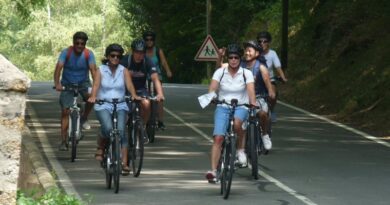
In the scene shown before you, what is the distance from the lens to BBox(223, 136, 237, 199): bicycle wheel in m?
12.2

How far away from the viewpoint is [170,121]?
22359 millimetres

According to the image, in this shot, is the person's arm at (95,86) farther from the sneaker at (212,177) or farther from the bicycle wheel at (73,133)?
the bicycle wheel at (73,133)

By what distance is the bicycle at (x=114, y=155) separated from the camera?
41.6 feet

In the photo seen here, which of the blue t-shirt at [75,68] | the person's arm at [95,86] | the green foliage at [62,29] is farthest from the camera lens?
the green foliage at [62,29]

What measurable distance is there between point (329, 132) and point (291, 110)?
497 centimetres

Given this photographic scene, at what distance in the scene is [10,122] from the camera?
7129mm

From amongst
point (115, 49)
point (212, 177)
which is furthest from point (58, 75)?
point (212, 177)

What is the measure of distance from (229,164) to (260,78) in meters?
3.52

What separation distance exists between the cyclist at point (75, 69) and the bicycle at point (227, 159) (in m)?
3.69

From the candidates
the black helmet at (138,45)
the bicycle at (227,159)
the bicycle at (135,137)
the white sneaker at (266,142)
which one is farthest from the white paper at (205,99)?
the white sneaker at (266,142)

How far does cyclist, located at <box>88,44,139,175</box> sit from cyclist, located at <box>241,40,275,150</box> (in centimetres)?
231

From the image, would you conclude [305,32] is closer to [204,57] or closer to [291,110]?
[204,57]

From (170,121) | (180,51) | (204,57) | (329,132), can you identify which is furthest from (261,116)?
(180,51)

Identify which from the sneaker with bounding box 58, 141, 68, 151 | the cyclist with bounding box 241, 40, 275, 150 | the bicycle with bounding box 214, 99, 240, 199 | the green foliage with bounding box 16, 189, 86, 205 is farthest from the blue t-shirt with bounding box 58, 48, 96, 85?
the green foliage with bounding box 16, 189, 86, 205
